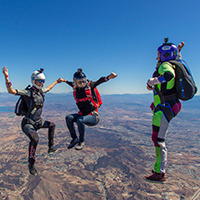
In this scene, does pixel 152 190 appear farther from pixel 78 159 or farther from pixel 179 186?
pixel 78 159

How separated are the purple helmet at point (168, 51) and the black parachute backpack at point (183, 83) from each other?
485 millimetres

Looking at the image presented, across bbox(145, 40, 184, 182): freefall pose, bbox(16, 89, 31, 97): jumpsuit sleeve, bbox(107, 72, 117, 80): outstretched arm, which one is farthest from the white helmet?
bbox(145, 40, 184, 182): freefall pose

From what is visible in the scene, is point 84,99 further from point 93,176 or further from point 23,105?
point 93,176

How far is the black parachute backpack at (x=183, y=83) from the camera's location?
535cm

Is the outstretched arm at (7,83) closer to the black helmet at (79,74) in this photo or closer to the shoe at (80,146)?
the black helmet at (79,74)

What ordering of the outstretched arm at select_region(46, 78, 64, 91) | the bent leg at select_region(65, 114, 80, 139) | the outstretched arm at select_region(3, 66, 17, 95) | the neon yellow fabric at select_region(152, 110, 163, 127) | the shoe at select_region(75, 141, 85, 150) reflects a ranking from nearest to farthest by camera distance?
the neon yellow fabric at select_region(152, 110, 163, 127) → the outstretched arm at select_region(3, 66, 17, 95) → the shoe at select_region(75, 141, 85, 150) → the bent leg at select_region(65, 114, 80, 139) → the outstretched arm at select_region(46, 78, 64, 91)

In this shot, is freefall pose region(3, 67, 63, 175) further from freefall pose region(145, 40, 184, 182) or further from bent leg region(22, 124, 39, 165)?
freefall pose region(145, 40, 184, 182)

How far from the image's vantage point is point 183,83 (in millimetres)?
5422

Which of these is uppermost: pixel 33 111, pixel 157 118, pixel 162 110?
pixel 162 110

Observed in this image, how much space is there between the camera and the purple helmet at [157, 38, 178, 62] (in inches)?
239

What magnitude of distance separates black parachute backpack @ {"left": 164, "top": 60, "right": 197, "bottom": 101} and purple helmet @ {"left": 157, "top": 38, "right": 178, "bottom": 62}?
49 cm

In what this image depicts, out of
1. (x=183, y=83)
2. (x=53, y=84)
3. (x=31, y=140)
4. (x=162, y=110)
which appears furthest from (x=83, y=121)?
(x=183, y=83)

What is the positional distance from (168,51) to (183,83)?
62.7 inches

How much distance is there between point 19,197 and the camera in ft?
355
